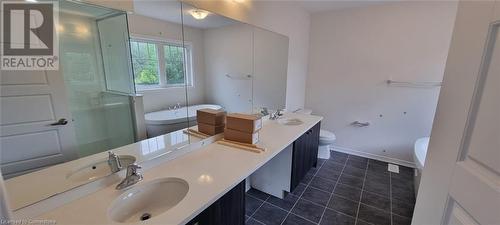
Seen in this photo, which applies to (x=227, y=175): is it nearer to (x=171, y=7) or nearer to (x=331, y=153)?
(x=171, y=7)

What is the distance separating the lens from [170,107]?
155 cm

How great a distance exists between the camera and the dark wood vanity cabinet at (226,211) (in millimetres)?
1036

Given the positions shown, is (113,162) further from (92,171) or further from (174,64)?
(174,64)

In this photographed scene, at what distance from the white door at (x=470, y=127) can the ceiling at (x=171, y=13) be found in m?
1.54

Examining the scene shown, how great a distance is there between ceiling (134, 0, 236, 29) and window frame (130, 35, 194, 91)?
0.14 metres

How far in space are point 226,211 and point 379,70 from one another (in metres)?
3.08

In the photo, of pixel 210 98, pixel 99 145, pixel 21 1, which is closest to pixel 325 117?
pixel 210 98

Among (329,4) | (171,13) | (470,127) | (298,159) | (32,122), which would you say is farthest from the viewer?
(329,4)

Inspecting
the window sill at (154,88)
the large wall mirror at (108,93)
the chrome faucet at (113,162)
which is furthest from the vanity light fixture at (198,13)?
the chrome faucet at (113,162)

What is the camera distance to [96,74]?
1.08 m

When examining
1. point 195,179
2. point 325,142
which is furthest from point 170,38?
point 325,142

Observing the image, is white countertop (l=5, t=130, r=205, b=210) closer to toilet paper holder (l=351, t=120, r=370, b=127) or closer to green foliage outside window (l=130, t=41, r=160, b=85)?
green foliage outside window (l=130, t=41, r=160, b=85)

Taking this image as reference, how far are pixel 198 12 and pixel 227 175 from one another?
4.13ft

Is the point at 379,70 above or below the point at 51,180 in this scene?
above
